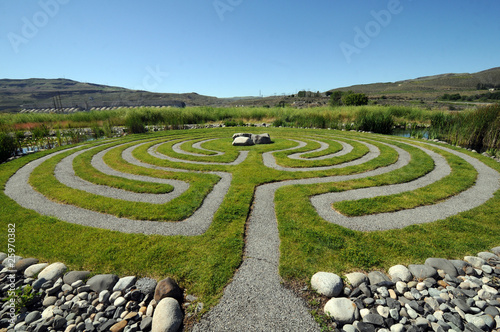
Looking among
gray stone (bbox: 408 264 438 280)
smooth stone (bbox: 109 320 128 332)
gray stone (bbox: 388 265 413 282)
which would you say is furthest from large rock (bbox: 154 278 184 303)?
gray stone (bbox: 408 264 438 280)

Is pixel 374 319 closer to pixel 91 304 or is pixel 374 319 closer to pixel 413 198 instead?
pixel 91 304

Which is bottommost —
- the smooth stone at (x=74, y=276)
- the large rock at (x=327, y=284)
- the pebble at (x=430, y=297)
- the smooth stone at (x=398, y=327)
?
the pebble at (x=430, y=297)

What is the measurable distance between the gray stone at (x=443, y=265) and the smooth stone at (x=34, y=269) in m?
8.58

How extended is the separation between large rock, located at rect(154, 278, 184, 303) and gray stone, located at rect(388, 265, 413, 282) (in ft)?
14.2

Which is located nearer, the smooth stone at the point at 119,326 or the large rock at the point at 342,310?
the smooth stone at the point at 119,326

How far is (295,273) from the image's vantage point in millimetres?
4773

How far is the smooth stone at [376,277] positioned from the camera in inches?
180

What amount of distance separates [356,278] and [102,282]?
5.12 metres

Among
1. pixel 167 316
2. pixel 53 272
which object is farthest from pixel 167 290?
pixel 53 272

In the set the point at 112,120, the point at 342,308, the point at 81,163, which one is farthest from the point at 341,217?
the point at 112,120

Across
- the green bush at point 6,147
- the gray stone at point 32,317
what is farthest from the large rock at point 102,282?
the green bush at point 6,147

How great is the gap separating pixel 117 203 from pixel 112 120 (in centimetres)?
2656

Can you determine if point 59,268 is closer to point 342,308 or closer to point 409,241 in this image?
point 342,308

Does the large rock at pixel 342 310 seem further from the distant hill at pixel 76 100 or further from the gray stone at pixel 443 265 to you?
the distant hill at pixel 76 100
